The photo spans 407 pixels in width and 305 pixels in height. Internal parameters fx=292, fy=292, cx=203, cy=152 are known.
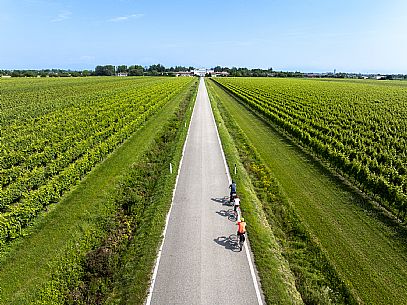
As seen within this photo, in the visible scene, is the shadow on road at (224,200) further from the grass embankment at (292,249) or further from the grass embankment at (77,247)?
the grass embankment at (77,247)

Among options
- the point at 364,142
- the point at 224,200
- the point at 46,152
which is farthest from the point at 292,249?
the point at 364,142

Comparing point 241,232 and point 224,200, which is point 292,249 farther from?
point 224,200

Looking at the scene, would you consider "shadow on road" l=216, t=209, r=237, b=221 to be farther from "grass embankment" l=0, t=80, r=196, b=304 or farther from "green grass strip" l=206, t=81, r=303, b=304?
"grass embankment" l=0, t=80, r=196, b=304

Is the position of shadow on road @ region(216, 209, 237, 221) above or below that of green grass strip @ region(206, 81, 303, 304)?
above

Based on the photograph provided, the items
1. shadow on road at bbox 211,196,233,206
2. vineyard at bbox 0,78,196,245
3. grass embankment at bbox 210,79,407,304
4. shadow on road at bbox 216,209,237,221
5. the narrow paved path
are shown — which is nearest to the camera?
the narrow paved path

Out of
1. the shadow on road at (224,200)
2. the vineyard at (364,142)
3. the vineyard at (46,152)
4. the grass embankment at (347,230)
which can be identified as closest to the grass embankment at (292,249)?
the grass embankment at (347,230)

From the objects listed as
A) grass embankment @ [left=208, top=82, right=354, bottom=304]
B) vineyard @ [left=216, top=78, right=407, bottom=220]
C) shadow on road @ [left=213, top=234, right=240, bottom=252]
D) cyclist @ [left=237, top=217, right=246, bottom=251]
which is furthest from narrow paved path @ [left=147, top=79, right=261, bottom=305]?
vineyard @ [left=216, top=78, right=407, bottom=220]
